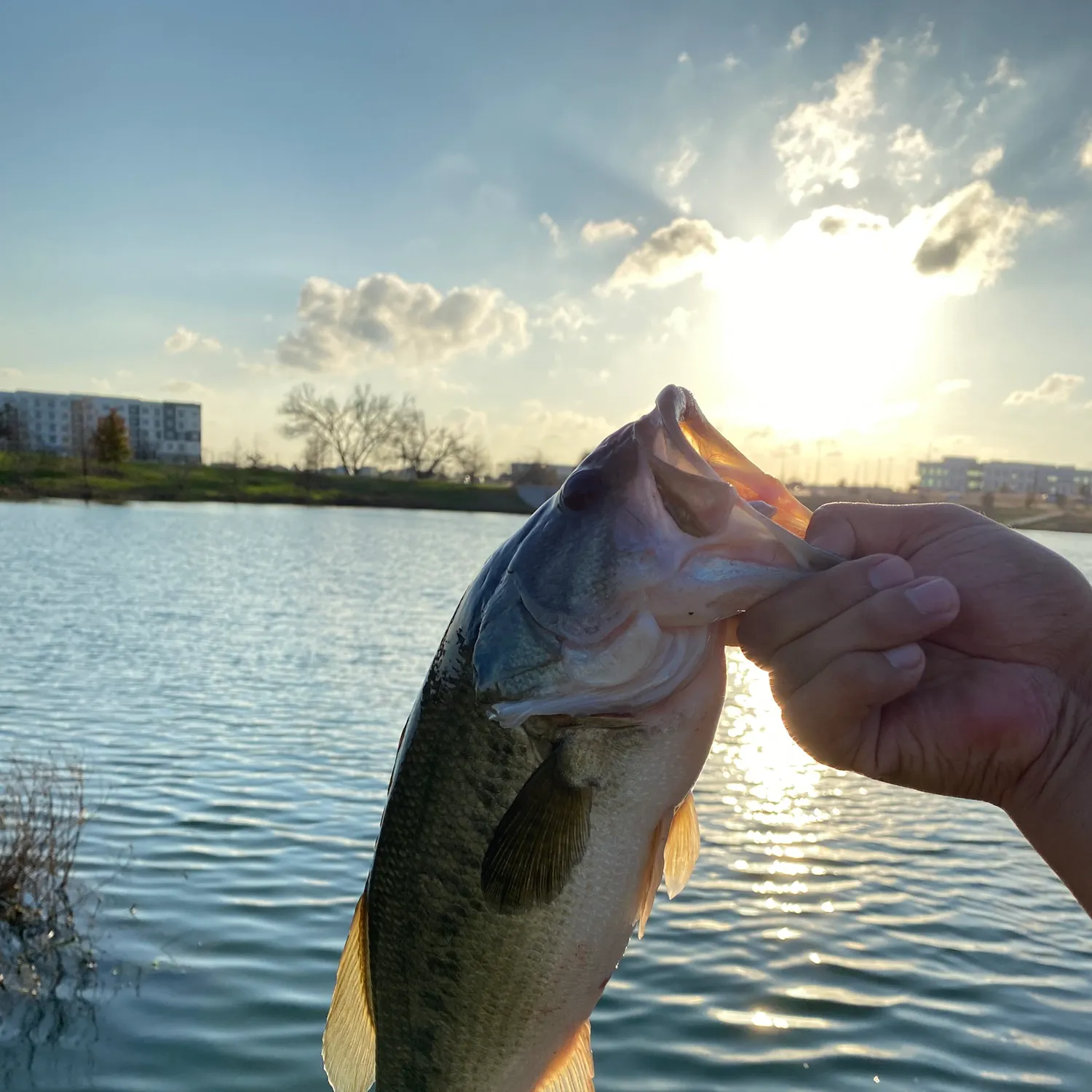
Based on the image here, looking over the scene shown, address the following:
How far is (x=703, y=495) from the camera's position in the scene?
2.41m

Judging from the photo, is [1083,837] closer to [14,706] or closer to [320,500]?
[14,706]

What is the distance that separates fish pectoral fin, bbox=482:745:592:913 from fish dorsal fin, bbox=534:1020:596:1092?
0.52 metres

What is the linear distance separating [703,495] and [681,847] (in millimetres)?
1090

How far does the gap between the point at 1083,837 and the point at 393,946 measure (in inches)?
72.3

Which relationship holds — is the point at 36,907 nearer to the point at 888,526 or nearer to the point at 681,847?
the point at 681,847

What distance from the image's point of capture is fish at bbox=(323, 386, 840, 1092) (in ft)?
8.07

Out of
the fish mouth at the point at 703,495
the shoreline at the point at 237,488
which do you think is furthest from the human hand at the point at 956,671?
the shoreline at the point at 237,488

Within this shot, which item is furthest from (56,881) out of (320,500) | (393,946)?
(320,500)

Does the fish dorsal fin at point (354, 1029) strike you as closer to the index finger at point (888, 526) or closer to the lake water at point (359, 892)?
the index finger at point (888, 526)

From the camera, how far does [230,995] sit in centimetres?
691

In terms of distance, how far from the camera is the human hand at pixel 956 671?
7.78 feet

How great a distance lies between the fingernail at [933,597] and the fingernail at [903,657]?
12cm

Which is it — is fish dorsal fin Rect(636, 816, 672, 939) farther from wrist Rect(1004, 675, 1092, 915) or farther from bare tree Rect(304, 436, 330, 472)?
bare tree Rect(304, 436, 330, 472)

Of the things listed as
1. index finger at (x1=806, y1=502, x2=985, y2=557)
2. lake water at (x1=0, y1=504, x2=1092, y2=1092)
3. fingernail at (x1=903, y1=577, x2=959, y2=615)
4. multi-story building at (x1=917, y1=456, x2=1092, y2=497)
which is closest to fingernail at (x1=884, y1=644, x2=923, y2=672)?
fingernail at (x1=903, y1=577, x2=959, y2=615)
